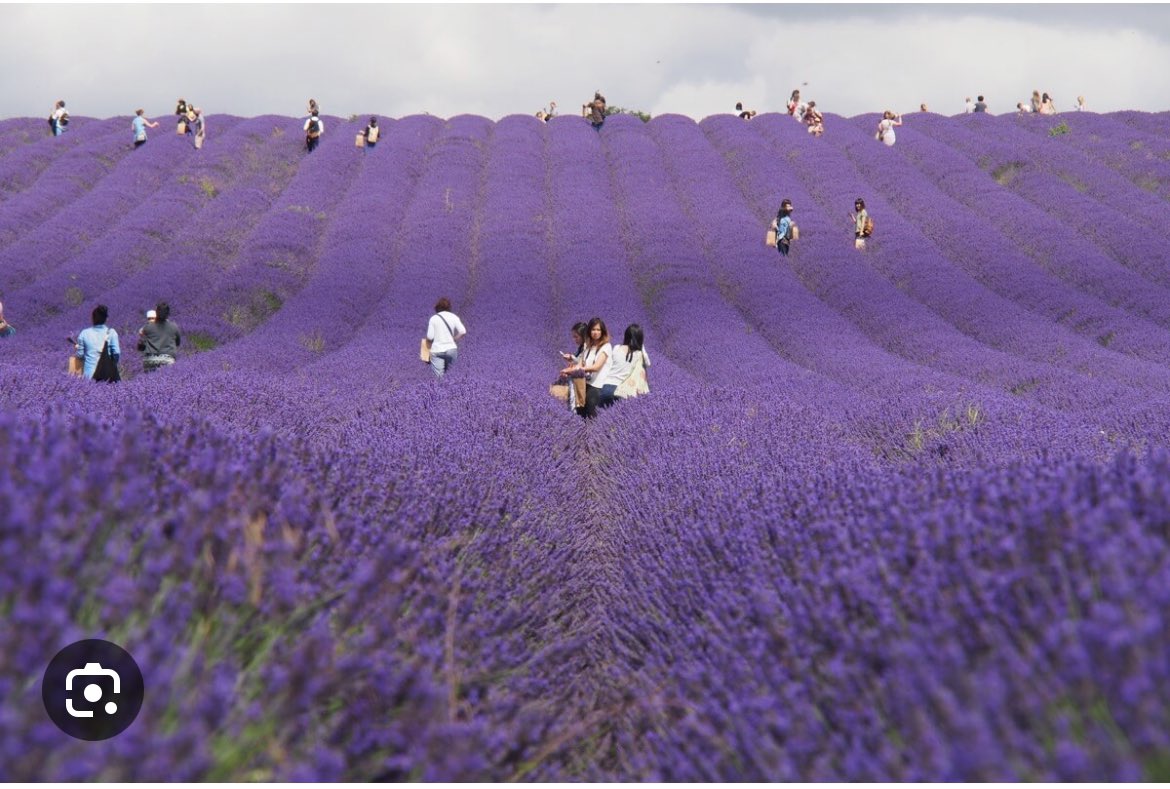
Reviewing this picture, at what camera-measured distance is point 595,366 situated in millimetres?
7016

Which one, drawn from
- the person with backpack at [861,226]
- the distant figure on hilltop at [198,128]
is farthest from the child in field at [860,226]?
the distant figure on hilltop at [198,128]

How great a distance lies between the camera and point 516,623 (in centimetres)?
262

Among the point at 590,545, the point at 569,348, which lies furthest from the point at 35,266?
the point at 590,545

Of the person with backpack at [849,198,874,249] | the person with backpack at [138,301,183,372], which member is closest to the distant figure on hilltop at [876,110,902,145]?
the person with backpack at [849,198,874,249]

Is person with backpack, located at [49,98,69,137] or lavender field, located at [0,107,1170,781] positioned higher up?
person with backpack, located at [49,98,69,137]

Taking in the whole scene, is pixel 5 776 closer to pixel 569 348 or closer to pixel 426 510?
pixel 426 510

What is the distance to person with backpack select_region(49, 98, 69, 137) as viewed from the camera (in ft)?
70.9

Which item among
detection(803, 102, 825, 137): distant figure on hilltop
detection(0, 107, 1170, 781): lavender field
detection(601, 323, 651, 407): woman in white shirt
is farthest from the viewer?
detection(803, 102, 825, 137): distant figure on hilltop

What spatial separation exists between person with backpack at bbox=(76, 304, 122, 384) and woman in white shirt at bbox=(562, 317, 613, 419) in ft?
11.3
